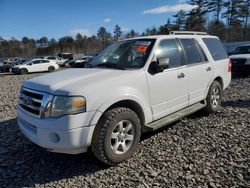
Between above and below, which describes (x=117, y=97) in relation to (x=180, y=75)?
below

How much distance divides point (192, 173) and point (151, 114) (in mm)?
1120

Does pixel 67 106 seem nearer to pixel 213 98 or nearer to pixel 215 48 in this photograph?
pixel 213 98

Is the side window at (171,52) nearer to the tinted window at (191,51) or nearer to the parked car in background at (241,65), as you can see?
the tinted window at (191,51)

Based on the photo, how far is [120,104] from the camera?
12.3 feet

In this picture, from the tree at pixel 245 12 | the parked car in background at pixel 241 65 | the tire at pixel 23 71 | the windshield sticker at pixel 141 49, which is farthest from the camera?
the tree at pixel 245 12

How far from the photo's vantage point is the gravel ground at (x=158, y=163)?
11.0 ft

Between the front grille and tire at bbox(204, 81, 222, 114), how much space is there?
3723mm

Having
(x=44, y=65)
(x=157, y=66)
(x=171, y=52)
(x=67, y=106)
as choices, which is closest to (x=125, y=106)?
(x=157, y=66)

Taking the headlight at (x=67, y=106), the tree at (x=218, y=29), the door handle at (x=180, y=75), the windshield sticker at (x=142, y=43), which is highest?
the tree at (x=218, y=29)

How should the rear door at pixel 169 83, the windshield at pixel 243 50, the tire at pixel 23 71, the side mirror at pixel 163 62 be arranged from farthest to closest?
the tire at pixel 23 71 → the windshield at pixel 243 50 → the rear door at pixel 169 83 → the side mirror at pixel 163 62

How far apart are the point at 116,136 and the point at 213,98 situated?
323 cm

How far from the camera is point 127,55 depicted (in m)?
4.46

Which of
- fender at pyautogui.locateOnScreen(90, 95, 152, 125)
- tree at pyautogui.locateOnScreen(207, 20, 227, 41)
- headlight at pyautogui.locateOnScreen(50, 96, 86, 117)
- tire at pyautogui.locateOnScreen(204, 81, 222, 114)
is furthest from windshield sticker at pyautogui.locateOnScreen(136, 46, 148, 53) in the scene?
tree at pyautogui.locateOnScreen(207, 20, 227, 41)

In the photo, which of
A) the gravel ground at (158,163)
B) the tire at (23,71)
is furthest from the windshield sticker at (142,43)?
the tire at (23,71)
